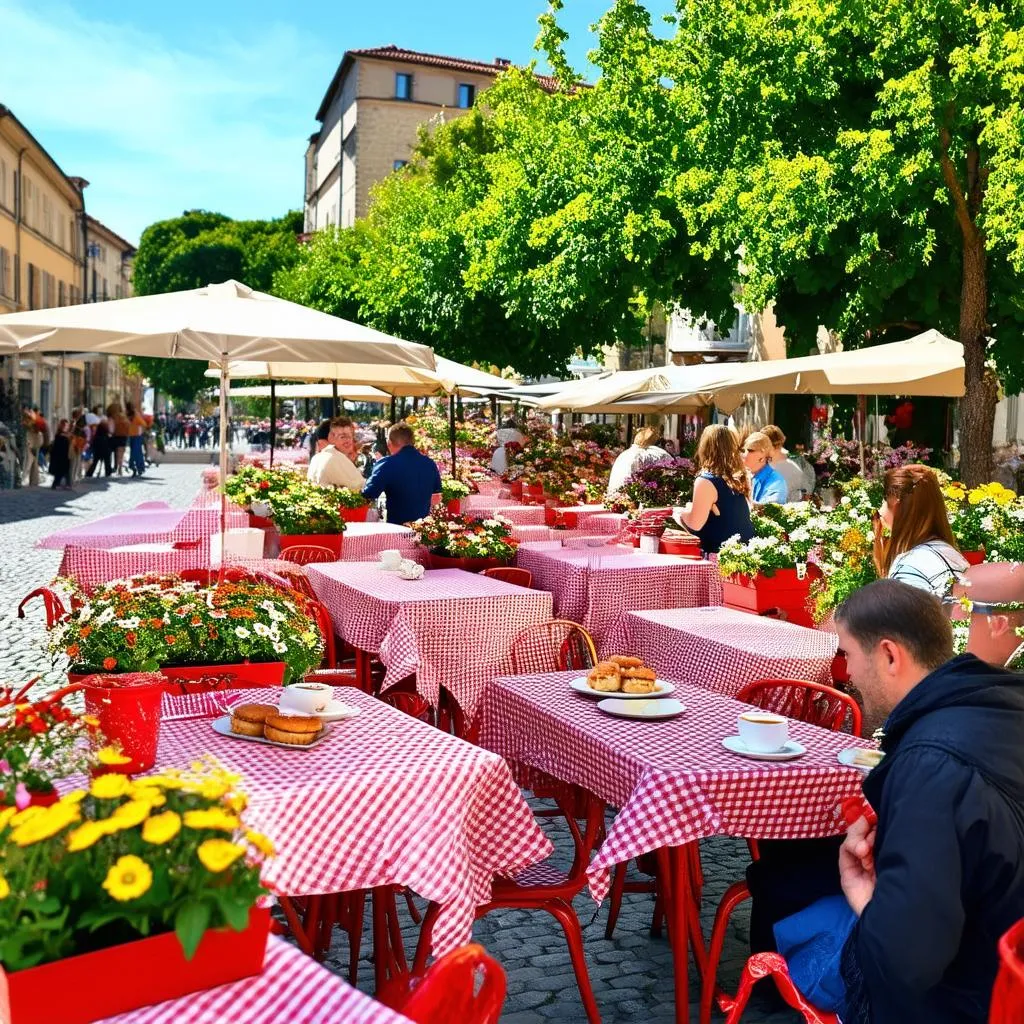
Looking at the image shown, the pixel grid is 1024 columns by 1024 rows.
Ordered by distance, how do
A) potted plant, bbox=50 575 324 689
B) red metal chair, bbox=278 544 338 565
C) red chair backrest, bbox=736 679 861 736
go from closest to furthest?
potted plant, bbox=50 575 324 689 < red chair backrest, bbox=736 679 861 736 < red metal chair, bbox=278 544 338 565

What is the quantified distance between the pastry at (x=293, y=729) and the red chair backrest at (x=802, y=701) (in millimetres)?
1946

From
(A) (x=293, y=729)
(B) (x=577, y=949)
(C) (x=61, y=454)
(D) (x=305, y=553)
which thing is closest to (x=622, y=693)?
(B) (x=577, y=949)

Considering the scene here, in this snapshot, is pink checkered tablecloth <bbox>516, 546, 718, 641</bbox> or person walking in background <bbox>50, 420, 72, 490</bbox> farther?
person walking in background <bbox>50, 420, 72, 490</bbox>

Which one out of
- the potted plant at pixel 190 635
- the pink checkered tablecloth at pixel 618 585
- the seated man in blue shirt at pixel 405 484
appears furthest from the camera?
the seated man in blue shirt at pixel 405 484

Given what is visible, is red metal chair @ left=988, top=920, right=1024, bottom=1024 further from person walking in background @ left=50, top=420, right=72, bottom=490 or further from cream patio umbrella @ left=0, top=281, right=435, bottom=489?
person walking in background @ left=50, top=420, right=72, bottom=490

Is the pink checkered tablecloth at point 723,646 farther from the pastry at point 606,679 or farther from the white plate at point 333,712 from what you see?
the white plate at point 333,712

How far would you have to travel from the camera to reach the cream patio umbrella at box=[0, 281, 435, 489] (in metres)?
7.30

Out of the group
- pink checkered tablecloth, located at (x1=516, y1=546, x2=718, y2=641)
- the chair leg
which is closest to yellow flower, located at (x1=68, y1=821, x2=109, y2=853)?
the chair leg

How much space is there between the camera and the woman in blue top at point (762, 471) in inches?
462

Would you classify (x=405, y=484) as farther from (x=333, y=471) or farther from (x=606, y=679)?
(x=606, y=679)

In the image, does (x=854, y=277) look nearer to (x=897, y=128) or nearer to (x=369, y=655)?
(x=897, y=128)

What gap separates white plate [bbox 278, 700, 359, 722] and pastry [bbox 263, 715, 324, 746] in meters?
0.12

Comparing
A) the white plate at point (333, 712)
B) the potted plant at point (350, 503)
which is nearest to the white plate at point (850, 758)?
the white plate at point (333, 712)

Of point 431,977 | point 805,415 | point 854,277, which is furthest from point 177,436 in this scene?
point 431,977
